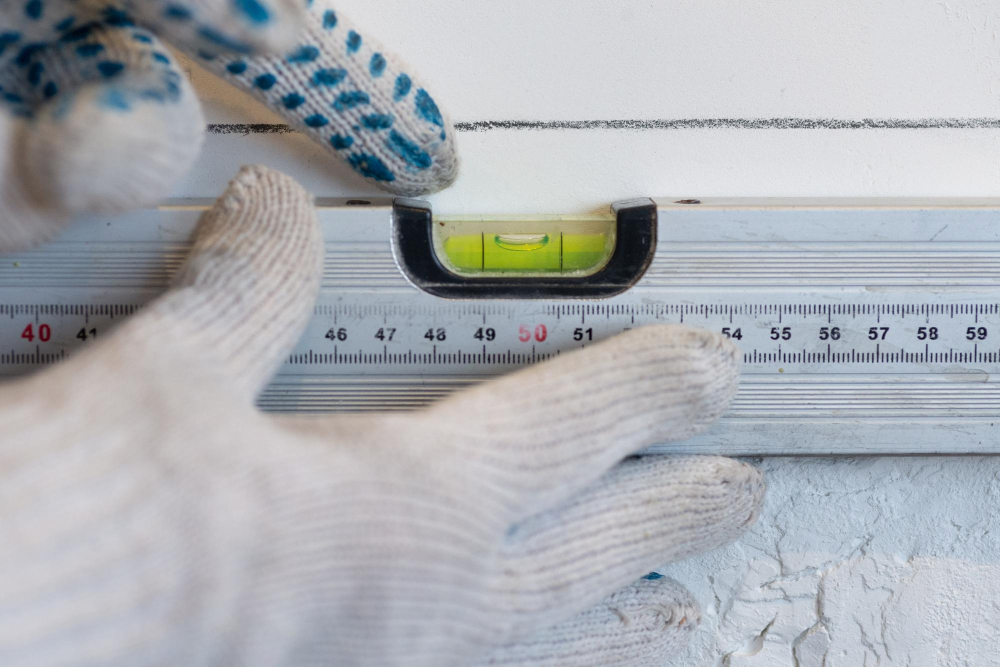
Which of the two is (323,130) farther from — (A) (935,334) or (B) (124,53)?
(A) (935,334)

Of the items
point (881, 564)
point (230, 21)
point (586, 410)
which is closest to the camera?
point (230, 21)

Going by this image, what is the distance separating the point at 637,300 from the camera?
83 cm

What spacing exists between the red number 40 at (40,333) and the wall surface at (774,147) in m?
0.22

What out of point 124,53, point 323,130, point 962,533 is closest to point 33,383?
point 124,53

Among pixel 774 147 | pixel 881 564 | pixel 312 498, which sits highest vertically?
pixel 774 147

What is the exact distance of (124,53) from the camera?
23.4 inches

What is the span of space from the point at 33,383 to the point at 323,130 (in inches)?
15.0

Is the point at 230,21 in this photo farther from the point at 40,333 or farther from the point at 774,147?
the point at 774,147

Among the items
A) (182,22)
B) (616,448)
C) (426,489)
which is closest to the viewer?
(182,22)

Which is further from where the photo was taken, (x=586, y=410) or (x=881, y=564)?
(x=881, y=564)

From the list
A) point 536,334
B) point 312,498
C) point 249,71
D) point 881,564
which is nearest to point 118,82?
point 249,71

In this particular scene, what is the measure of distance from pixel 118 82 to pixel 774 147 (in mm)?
703

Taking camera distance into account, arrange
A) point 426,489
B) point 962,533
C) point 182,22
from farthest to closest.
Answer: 1. point 962,533
2. point 426,489
3. point 182,22

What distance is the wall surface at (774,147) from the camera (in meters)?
0.90
